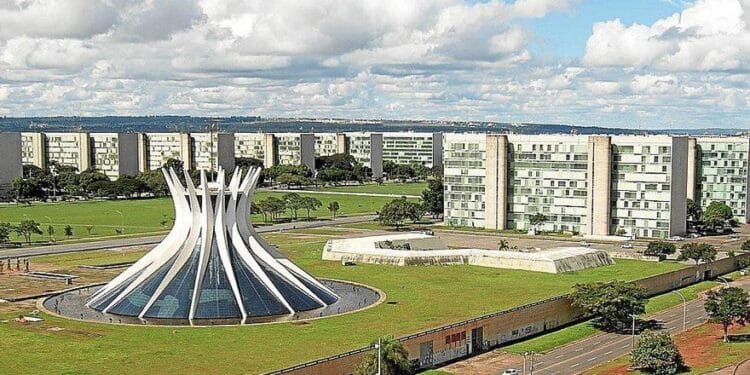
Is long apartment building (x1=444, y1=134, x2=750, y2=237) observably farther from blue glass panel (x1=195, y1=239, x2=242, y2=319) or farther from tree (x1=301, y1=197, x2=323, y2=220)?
blue glass panel (x1=195, y1=239, x2=242, y2=319)

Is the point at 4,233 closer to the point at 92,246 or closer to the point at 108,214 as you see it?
the point at 92,246

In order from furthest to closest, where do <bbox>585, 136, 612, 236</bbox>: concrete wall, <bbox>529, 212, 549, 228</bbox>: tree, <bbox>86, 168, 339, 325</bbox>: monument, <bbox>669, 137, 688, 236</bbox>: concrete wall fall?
<bbox>529, 212, 549, 228</bbox>: tree
<bbox>585, 136, 612, 236</bbox>: concrete wall
<bbox>669, 137, 688, 236</bbox>: concrete wall
<bbox>86, 168, 339, 325</bbox>: monument

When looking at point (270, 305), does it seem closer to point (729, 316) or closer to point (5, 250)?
point (729, 316)


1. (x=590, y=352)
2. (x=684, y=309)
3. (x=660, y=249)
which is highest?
(x=660, y=249)

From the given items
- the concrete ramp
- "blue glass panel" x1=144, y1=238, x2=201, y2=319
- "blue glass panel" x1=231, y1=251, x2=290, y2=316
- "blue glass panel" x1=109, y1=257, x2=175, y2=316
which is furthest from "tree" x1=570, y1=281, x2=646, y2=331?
"blue glass panel" x1=109, y1=257, x2=175, y2=316

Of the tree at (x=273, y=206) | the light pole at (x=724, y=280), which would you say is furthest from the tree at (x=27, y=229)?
the light pole at (x=724, y=280)

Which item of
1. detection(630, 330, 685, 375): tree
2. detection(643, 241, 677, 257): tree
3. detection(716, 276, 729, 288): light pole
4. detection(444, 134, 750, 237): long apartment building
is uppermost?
detection(444, 134, 750, 237): long apartment building

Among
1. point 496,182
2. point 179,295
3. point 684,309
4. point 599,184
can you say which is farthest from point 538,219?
point 179,295
